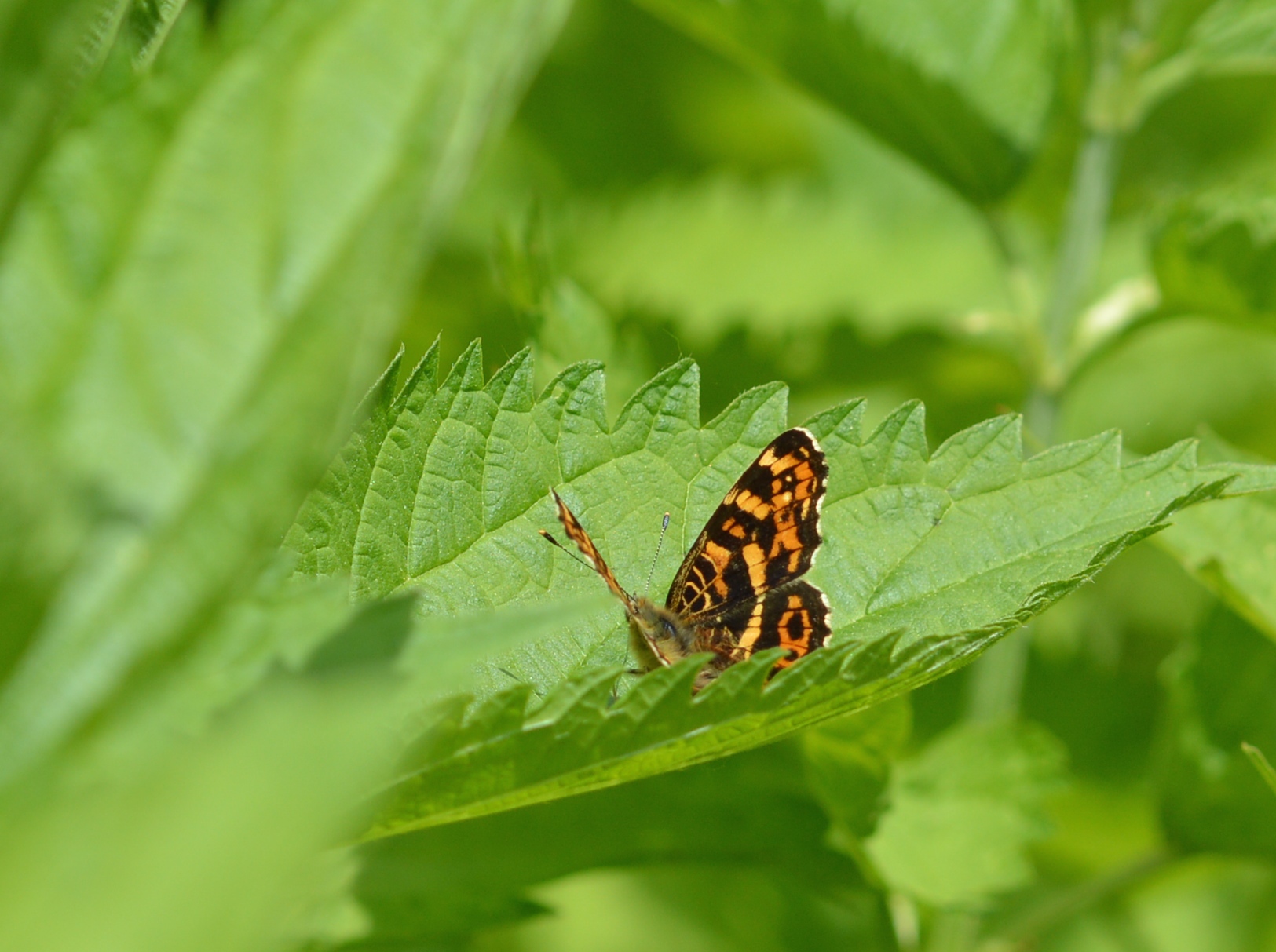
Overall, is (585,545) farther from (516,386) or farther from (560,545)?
(516,386)

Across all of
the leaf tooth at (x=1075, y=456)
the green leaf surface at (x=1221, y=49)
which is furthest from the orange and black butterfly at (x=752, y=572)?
the green leaf surface at (x=1221, y=49)

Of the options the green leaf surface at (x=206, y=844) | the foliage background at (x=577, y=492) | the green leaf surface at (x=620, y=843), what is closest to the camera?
the green leaf surface at (x=206, y=844)

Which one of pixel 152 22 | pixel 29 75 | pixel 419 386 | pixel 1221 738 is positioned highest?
pixel 152 22

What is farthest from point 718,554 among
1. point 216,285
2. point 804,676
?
point 216,285

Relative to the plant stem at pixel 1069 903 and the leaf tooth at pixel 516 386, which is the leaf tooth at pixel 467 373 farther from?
the plant stem at pixel 1069 903

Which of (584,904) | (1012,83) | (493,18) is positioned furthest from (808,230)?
(493,18)

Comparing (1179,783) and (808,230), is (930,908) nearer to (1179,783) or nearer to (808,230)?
(1179,783)

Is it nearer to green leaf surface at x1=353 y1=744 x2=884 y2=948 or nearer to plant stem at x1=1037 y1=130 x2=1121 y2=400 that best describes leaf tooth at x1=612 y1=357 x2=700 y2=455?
green leaf surface at x1=353 y1=744 x2=884 y2=948

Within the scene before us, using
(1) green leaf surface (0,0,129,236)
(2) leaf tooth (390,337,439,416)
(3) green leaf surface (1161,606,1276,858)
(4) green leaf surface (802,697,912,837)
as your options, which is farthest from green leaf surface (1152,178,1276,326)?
(1) green leaf surface (0,0,129,236)
